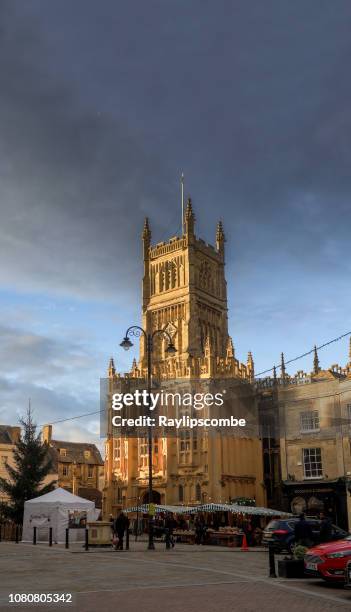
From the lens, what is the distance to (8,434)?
76.9 meters

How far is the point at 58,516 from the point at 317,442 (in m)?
19.2

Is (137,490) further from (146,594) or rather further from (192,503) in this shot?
(146,594)

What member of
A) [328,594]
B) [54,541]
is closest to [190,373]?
[54,541]

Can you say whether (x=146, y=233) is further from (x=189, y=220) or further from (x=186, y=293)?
(x=186, y=293)

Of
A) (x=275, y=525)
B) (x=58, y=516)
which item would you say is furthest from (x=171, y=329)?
(x=275, y=525)

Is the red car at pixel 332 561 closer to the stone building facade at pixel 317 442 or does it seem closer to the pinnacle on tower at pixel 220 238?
the stone building facade at pixel 317 442

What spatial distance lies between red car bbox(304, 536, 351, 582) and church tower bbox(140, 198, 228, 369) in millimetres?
44766

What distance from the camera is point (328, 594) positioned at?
13414mm

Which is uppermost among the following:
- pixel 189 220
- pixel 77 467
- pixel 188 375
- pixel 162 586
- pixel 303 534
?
pixel 189 220

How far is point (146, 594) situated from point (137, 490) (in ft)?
139

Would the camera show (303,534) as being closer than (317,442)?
Yes

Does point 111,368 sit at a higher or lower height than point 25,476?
higher

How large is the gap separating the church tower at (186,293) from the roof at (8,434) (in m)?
22.8

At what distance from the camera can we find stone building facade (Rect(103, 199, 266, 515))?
51.2 metres
